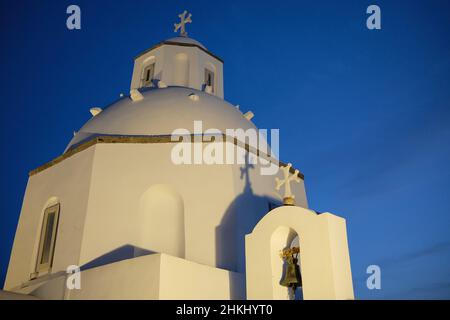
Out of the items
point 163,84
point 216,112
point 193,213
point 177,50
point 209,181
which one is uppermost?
point 177,50

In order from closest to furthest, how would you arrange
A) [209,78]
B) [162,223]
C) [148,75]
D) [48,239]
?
[162,223] → [48,239] → [148,75] → [209,78]

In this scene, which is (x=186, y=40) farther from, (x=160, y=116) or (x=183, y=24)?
(x=160, y=116)

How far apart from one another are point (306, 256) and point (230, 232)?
297cm

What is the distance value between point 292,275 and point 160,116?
19.8ft

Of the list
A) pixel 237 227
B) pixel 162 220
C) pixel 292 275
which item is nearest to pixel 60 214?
pixel 162 220

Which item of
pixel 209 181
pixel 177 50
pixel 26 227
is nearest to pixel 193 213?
pixel 209 181

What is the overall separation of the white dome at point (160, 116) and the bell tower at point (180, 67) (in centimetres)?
256

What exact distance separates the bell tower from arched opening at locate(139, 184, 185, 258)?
5.78 m

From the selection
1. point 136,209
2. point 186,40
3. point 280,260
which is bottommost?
point 280,260

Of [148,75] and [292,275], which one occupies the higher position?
[148,75]

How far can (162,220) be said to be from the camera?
1025cm

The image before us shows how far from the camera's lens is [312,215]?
715 centimetres

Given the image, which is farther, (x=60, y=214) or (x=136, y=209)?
(x=60, y=214)
